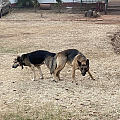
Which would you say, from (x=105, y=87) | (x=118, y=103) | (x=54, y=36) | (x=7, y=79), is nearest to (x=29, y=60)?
(x=7, y=79)

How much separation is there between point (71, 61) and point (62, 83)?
1.84 feet

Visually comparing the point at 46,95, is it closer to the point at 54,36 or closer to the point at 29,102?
the point at 29,102

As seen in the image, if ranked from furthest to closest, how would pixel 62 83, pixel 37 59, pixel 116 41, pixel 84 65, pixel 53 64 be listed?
pixel 116 41 < pixel 37 59 < pixel 53 64 < pixel 62 83 < pixel 84 65

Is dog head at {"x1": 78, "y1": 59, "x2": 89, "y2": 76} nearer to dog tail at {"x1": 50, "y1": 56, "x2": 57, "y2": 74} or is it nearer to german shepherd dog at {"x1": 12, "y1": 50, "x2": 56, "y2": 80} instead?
dog tail at {"x1": 50, "y1": 56, "x2": 57, "y2": 74}

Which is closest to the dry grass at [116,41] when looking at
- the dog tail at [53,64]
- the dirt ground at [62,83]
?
the dirt ground at [62,83]

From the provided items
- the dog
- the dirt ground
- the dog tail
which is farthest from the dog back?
the dirt ground

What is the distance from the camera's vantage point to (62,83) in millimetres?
9000

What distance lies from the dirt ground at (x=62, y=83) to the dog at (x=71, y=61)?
30 centimetres

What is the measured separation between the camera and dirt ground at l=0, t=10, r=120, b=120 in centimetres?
703

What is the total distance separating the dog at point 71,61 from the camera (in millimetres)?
8922

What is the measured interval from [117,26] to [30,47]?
22.5 ft

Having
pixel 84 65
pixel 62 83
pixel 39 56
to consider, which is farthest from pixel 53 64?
pixel 84 65

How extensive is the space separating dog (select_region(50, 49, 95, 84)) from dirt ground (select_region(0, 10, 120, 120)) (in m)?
0.30

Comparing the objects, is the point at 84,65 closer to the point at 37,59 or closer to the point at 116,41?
the point at 37,59
